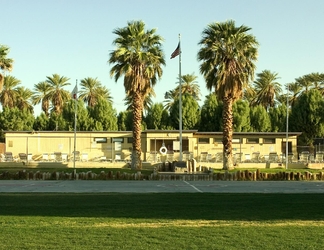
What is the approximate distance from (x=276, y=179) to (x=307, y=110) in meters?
28.9

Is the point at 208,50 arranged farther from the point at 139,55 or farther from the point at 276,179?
the point at 276,179

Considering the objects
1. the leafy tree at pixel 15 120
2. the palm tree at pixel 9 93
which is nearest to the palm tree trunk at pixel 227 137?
the leafy tree at pixel 15 120

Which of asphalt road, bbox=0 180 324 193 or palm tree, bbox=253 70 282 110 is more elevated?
palm tree, bbox=253 70 282 110

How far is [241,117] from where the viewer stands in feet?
186

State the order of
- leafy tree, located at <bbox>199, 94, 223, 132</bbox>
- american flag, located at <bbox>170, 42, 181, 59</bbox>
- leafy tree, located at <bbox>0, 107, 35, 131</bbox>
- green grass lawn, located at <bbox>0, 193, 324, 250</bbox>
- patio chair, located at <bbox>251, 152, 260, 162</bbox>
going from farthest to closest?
leafy tree, located at <bbox>0, 107, 35, 131</bbox> < leafy tree, located at <bbox>199, 94, 223, 132</bbox> < patio chair, located at <bbox>251, 152, 260, 162</bbox> < american flag, located at <bbox>170, 42, 181, 59</bbox> < green grass lawn, located at <bbox>0, 193, 324, 250</bbox>

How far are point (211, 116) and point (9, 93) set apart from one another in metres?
28.5

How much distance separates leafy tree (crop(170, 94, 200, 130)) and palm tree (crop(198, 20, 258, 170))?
2346cm

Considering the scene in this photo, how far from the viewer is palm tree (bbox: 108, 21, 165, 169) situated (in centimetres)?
3341

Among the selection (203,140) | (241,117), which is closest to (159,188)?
(203,140)

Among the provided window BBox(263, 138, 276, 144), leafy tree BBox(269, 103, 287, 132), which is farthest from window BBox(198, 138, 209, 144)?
leafy tree BBox(269, 103, 287, 132)

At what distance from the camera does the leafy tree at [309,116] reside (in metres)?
55.5

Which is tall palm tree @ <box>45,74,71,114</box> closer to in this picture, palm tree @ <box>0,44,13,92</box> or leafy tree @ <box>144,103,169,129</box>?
leafy tree @ <box>144,103,169,129</box>

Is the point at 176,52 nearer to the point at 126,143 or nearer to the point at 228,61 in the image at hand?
the point at 228,61

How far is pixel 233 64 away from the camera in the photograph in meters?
33.5
